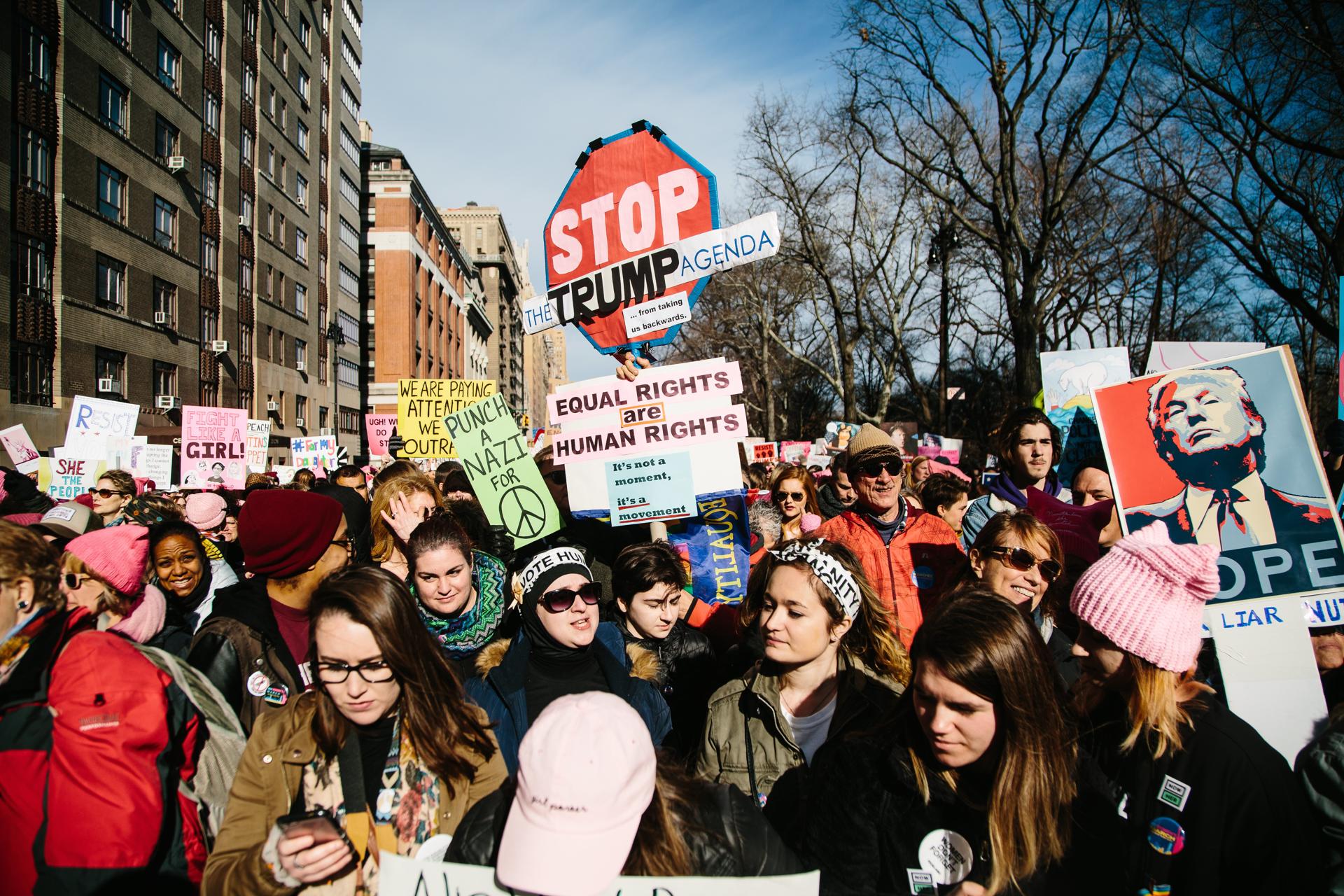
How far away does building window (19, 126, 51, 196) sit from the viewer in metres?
20.7

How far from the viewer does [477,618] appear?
355 centimetres

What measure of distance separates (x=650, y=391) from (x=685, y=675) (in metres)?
1.44

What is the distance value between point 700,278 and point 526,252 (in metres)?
164

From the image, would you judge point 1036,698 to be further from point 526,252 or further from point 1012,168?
point 526,252

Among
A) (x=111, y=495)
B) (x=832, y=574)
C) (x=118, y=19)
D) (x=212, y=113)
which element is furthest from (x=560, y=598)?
(x=212, y=113)

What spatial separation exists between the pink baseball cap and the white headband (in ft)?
4.35

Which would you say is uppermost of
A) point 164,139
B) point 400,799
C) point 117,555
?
point 164,139

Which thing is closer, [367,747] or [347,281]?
[367,747]

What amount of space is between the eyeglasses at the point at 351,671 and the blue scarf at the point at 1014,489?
3.43 m

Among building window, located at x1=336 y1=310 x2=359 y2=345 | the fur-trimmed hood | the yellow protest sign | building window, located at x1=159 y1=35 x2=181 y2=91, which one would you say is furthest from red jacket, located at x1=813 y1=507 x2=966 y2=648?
building window, located at x1=336 y1=310 x2=359 y2=345

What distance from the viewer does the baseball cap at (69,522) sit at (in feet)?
13.9

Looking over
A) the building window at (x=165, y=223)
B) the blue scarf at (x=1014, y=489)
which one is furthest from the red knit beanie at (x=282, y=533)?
the building window at (x=165, y=223)

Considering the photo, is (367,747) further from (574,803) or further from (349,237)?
(349,237)

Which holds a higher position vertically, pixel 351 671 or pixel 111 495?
pixel 111 495
